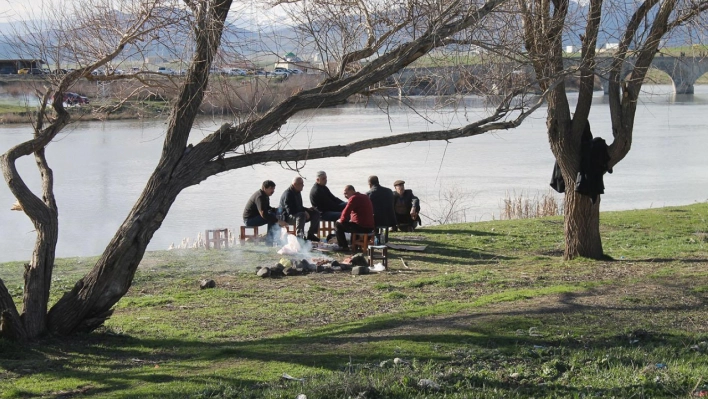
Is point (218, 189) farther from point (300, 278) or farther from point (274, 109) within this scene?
point (274, 109)

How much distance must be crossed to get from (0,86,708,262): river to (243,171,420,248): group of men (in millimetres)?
1491

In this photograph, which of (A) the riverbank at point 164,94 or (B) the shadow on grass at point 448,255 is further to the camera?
(B) the shadow on grass at point 448,255

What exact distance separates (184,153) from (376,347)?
272 cm

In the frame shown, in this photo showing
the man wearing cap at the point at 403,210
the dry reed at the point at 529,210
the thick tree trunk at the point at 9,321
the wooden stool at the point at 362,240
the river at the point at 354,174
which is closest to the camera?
the thick tree trunk at the point at 9,321

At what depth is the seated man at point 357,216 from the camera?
46.5 ft

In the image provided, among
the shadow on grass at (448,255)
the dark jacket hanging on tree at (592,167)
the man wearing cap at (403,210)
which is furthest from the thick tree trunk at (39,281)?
the man wearing cap at (403,210)

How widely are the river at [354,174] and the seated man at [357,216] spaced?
196 centimetres

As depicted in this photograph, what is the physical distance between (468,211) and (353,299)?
12.7 m

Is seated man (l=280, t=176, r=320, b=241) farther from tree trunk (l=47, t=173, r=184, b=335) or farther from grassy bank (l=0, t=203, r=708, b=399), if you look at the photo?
tree trunk (l=47, t=173, r=184, b=335)

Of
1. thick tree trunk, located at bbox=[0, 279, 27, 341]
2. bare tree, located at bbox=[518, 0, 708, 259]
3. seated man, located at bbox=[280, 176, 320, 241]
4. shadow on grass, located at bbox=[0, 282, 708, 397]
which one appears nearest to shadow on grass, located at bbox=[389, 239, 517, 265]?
bare tree, located at bbox=[518, 0, 708, 259]

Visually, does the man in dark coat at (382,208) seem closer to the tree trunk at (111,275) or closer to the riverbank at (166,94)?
the riverbank at (166,94)

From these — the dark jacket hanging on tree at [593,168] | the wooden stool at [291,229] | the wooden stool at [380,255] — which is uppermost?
the dark jacket hanging on tree at [593,168]

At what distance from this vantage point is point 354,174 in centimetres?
2861

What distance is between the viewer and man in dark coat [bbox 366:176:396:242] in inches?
589
